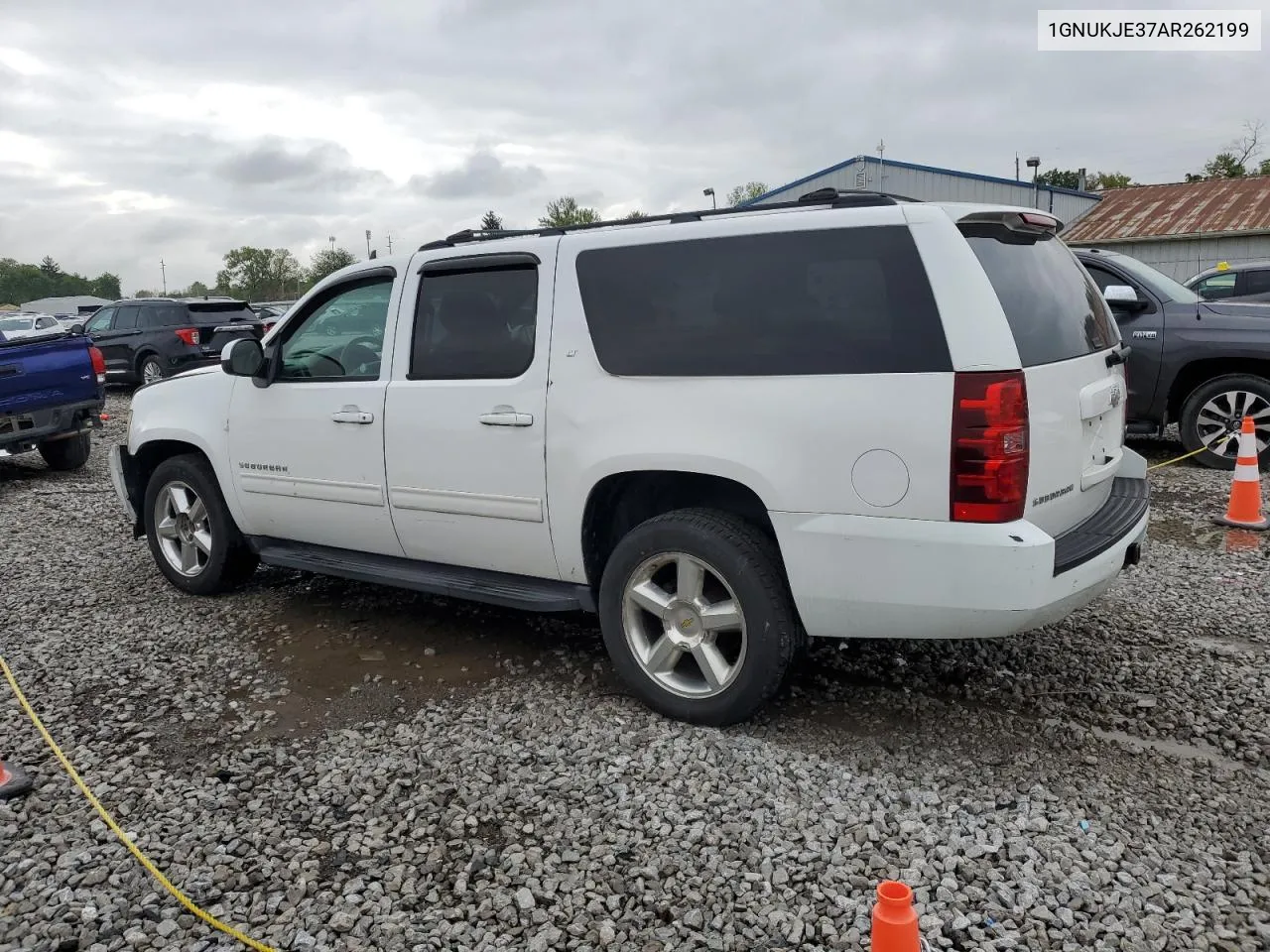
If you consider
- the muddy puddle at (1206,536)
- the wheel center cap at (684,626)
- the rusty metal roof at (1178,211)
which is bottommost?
the muddy puddle at (1206,536)

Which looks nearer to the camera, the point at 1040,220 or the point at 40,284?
the point at 1040,220

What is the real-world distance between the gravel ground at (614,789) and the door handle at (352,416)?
44.2 inches

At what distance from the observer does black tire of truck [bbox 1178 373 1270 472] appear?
313 inches

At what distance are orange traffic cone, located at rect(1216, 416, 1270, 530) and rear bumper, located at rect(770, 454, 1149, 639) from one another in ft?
11.7

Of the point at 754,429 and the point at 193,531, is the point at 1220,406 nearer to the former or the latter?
the point at 754,429

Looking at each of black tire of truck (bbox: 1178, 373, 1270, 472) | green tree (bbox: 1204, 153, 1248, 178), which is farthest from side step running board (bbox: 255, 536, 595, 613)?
green tree (bbox: 1204, 153, 1248, 178)

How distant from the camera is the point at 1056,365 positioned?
333 centimetres

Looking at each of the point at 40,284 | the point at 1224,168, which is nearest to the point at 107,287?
the point at 40,284

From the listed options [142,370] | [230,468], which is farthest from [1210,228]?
[230,468]

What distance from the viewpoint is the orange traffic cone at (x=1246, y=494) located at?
6.34 metres

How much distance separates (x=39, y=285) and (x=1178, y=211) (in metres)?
125

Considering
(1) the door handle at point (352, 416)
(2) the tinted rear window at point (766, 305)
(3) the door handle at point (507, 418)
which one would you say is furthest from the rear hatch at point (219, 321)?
(2) the tinted rear window at point (766, 305)

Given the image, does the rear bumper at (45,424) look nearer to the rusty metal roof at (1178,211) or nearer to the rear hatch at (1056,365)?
the rear hatch at (1056,365)

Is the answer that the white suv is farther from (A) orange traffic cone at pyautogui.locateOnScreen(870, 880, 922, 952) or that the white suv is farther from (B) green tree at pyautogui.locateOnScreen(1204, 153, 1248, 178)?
(B) green tree at pyautogui.locateOnScreen(1204, 153, 1248, 178)
